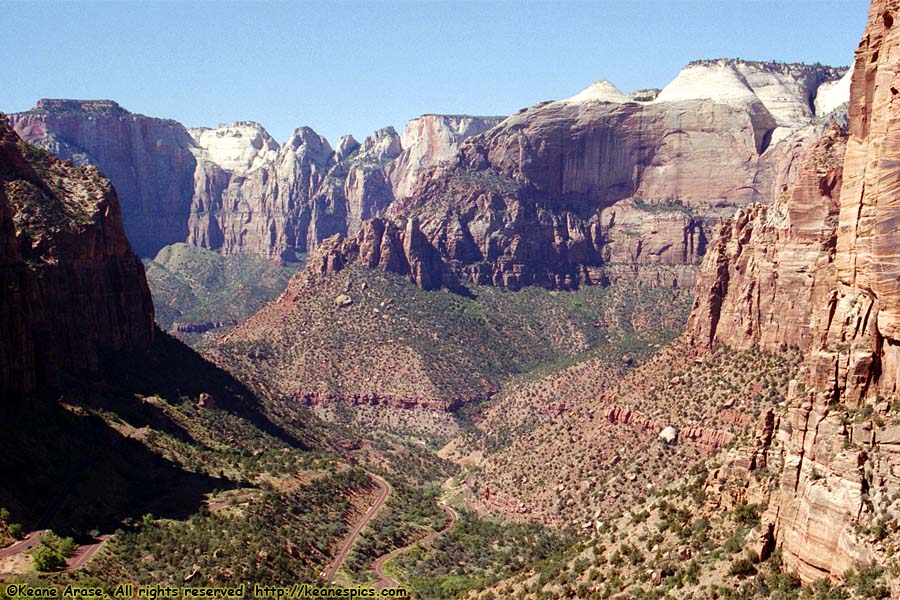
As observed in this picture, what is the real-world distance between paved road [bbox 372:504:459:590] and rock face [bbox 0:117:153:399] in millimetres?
32932

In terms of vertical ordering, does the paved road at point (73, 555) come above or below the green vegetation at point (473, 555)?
above

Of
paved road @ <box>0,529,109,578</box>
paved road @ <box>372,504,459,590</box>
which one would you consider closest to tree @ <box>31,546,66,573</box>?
paved road @ <box>0,529,109,578</box>

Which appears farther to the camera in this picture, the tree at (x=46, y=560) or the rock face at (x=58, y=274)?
the rock face at (x=58, y=274)

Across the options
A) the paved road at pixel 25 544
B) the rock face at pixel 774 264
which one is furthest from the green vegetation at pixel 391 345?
the paved road at pixel 25 544

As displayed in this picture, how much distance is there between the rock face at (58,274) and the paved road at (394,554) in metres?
32.9

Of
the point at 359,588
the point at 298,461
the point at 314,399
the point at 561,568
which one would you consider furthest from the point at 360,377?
the point at 561,568

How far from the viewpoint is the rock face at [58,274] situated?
88250 mm

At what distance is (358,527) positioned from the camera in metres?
97.0

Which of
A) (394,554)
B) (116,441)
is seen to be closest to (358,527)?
(394,554)

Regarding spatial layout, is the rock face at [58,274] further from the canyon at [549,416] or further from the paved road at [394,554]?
the paved road at [394,554]

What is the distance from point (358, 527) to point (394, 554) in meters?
5.26

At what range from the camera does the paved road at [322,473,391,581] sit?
8506 cm

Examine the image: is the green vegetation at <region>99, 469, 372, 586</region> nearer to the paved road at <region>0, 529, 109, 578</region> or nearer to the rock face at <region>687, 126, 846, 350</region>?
the paved road at <region>0, 529, 109, 578</region>

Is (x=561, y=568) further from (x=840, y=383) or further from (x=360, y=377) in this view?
(x=360, y=377)
